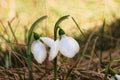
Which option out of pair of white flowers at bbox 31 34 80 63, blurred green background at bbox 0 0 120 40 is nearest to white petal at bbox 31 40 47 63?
pair of white flowers at bbox 31 34 80 63

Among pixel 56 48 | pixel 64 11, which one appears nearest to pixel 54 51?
pixel 56 48

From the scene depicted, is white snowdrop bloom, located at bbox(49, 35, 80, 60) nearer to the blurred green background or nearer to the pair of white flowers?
the pair of white flowers

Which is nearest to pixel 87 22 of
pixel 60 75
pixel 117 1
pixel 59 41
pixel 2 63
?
pixel 117 1

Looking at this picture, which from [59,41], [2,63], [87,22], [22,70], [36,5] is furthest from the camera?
[36,5]

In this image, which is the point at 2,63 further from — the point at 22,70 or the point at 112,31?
the point at 112,31

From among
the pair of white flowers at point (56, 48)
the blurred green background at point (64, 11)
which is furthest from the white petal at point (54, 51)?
the blurred green background at point (64, 11)

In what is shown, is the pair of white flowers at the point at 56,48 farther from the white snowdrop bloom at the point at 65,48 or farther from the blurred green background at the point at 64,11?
the blurred green background at the point at 64,11
